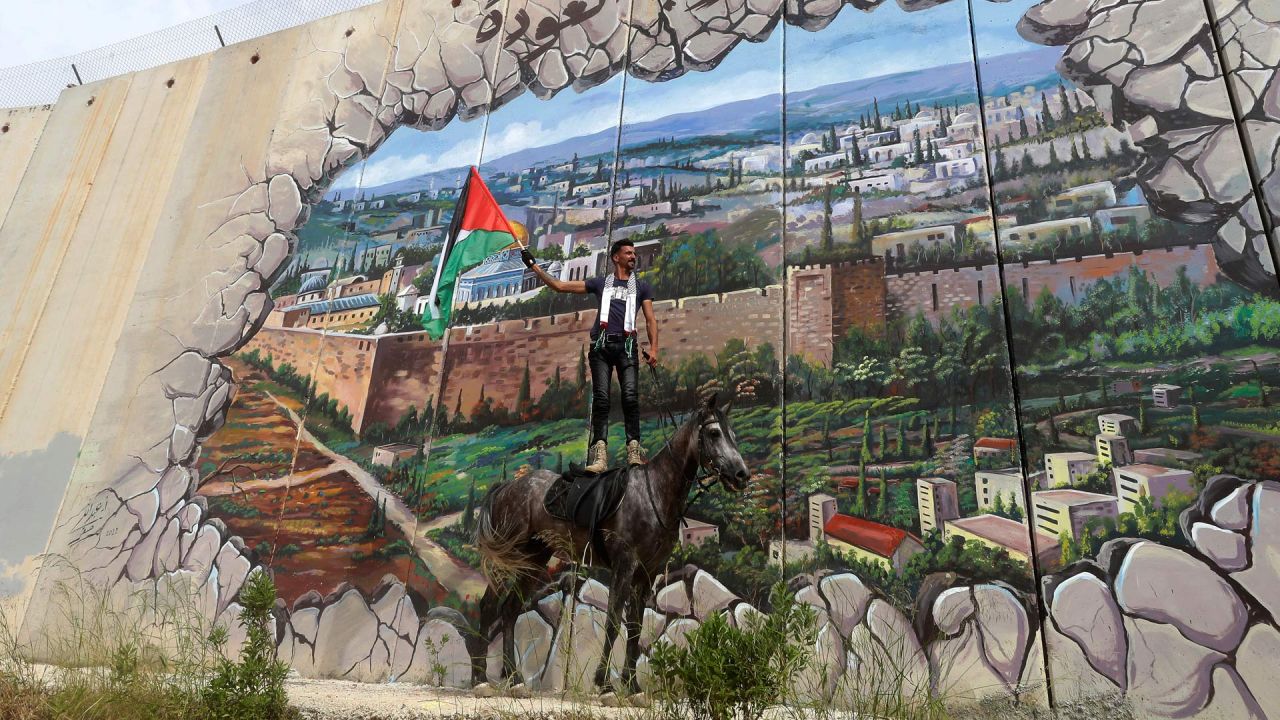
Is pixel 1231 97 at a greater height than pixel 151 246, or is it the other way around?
pixel 151 246

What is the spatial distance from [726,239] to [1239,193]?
14.8 ft

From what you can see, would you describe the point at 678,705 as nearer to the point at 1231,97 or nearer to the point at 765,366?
the point at 765,366

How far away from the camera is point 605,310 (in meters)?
7.74

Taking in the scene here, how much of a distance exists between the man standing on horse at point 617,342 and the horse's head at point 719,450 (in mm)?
817

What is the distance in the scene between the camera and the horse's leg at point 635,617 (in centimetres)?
679

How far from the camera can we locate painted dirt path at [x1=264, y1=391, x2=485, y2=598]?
8.62m

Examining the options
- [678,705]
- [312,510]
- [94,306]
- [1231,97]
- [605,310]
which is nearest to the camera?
[678,705]

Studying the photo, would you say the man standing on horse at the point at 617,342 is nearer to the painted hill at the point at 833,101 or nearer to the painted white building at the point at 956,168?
the painted hill at the point at 833,101

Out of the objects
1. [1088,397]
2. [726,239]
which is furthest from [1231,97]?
[726,239]

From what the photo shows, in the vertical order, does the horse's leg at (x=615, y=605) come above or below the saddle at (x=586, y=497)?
below

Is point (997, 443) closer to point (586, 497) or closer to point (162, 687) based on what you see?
point (586, 497)

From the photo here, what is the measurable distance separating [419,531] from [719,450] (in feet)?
14.2

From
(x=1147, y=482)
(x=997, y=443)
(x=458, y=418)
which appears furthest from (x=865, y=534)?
(x=458, y=418)

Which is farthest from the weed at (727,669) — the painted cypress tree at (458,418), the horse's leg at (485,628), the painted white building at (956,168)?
the painted cypress tree at (458,418)
